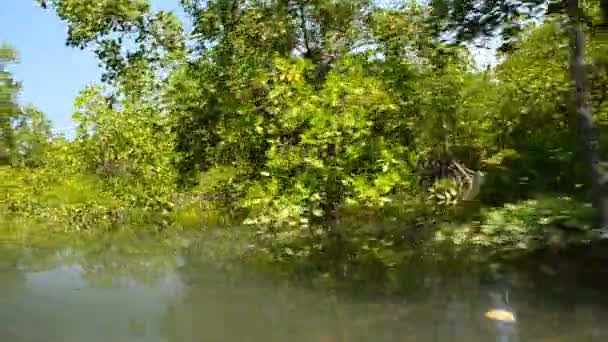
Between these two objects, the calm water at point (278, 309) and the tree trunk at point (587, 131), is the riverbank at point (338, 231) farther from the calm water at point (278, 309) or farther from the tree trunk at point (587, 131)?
the calm water at point (278, 309)

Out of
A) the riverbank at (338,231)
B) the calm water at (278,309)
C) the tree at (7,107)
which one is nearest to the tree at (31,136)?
the tree at (7,107)

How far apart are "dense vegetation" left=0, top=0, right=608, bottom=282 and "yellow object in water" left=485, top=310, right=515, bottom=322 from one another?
1.78 m

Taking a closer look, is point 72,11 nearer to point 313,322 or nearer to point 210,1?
point 210,1

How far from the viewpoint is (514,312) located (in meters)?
5.06

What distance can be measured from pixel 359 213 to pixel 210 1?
4944 millimetres

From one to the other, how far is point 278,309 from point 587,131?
340 cm

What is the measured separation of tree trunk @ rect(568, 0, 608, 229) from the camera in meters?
5.64

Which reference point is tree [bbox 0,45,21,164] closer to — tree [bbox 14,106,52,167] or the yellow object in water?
tree [bbox 14,106,52,167]

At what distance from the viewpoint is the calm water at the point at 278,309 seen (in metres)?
4.73

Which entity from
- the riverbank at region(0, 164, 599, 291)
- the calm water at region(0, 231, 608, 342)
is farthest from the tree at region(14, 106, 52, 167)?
the calm water at region(0, 231, 608, 342)


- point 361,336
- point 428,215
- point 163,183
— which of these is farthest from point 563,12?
point 163,183

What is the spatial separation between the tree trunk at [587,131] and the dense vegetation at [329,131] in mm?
227

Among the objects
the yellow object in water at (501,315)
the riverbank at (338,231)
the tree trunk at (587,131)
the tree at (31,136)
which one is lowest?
the yellow object in water at (501,315)

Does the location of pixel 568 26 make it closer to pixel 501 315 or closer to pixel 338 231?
pixel 501 315
